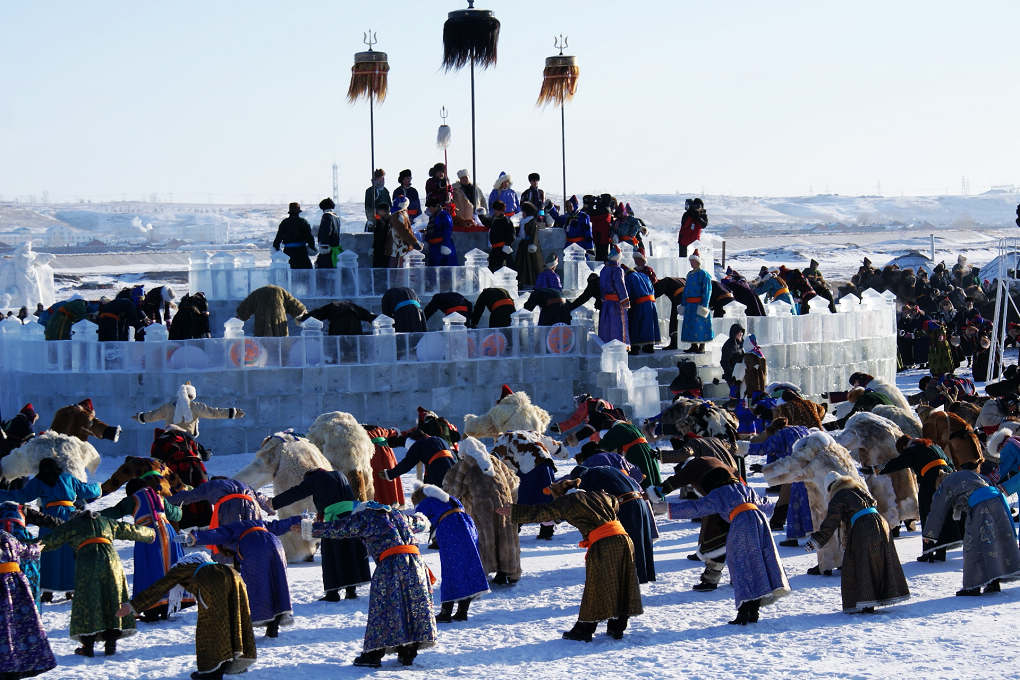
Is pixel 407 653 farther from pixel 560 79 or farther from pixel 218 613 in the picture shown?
pixel 560 79

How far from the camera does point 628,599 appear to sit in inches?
361

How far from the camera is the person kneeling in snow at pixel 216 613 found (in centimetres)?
823

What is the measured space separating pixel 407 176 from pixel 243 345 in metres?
6.05

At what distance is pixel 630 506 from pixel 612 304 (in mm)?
8105

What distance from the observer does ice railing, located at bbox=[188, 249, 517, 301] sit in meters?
20.2

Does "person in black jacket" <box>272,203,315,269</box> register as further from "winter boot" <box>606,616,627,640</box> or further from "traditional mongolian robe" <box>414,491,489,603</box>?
"winter boot" <box>606,616,627,640</box>

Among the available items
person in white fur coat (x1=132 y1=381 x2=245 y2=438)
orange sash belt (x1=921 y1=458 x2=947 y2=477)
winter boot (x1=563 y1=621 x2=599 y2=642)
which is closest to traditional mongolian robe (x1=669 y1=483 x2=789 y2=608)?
winter boot (x1=563 y1=621 x2=599 y2=642)

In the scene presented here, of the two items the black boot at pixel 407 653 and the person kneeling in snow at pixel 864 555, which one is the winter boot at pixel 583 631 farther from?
the person kneeling in snow at pixel 864 555

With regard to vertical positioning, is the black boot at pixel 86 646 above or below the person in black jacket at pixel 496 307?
below

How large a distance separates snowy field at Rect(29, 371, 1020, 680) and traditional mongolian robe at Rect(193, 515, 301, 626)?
0.24 metres

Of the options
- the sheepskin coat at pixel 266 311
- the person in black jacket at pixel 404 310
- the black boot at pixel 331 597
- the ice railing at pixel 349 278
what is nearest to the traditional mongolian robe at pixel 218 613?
the black boot at pixel 331 597

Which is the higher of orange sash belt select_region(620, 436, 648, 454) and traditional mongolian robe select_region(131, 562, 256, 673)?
orange sash belt select_region(620, 436, 648, 454)

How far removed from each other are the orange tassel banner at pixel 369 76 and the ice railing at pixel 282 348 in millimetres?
7716

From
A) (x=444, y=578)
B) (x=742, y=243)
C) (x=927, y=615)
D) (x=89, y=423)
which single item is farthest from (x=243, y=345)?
(x=742, y=243)
